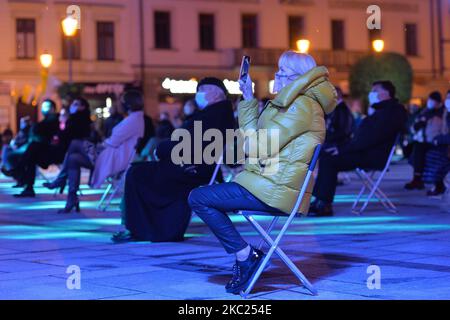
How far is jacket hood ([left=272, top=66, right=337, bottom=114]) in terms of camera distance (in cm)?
662

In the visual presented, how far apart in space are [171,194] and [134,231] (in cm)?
50

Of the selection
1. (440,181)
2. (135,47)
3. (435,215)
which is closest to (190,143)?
(435,215)

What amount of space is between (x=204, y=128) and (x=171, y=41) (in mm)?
38847

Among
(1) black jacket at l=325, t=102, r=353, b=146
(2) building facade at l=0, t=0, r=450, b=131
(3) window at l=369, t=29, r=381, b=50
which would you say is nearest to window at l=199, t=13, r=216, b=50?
(2) building facade at l=0, t=0, r=450, b=131

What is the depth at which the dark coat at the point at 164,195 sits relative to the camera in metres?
9.73

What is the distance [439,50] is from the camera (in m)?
56.0

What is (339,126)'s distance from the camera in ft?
47.4

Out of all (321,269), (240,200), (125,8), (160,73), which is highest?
(125,8)

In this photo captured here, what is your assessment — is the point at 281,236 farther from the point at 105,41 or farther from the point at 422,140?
the point at 105,41

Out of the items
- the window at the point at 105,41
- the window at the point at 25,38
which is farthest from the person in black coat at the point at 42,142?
the window at the point at 105,41

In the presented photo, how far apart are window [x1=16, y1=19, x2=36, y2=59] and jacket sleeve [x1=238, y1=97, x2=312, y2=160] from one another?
129 ft

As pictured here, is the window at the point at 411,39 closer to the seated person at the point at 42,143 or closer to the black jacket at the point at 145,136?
the seated person at the point at 42,143

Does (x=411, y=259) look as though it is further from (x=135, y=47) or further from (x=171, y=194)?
(x=135, y=47)

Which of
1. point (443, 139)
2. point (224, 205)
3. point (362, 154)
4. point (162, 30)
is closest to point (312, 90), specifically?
point (224, 205)
